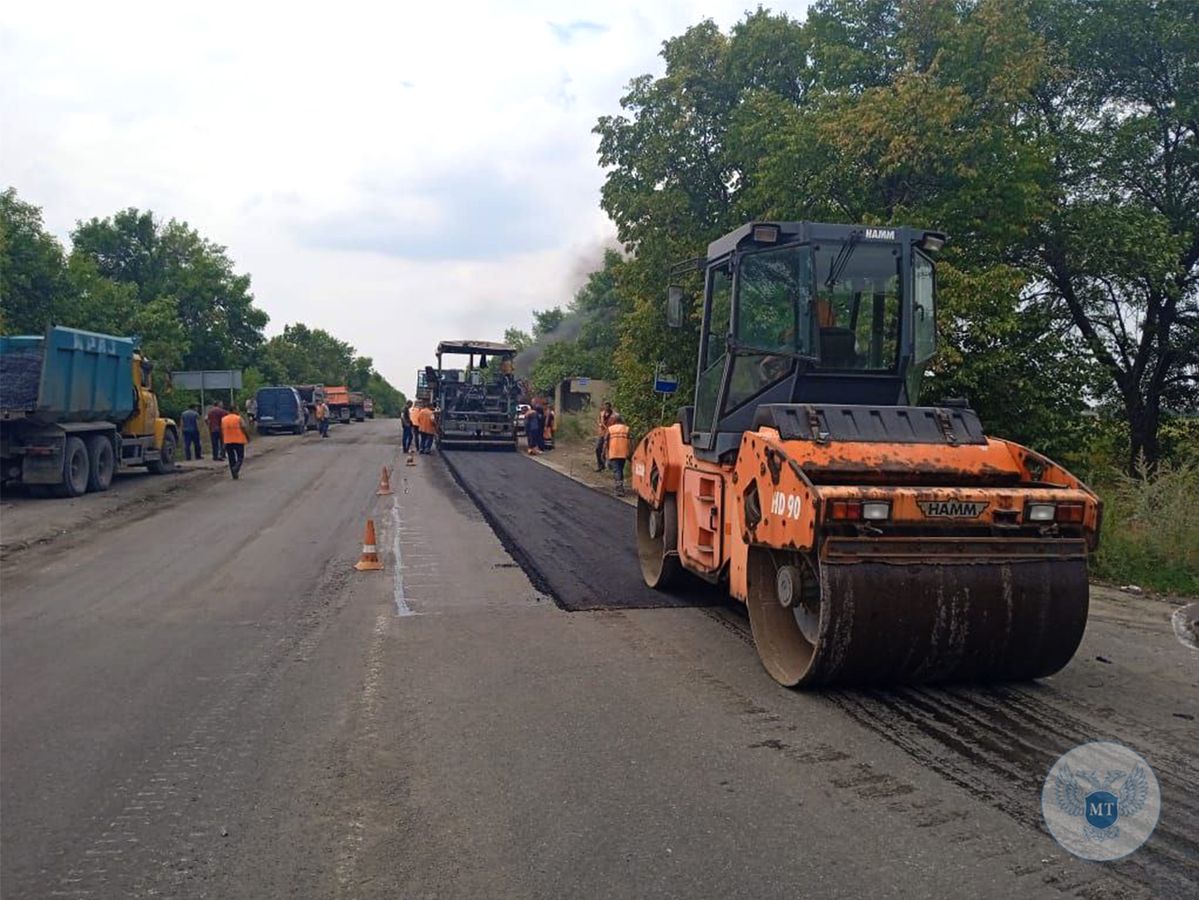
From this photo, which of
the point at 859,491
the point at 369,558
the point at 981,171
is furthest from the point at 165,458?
the point at 859,491

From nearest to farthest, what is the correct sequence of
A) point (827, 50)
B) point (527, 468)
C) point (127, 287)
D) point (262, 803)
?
point (262, 803), point (827, 50), point (527, 468), point (127, 287)

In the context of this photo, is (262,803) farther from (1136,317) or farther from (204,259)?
(204,259)

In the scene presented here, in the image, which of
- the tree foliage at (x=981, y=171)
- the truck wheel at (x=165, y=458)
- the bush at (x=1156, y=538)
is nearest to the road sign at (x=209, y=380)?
the truck wheel at (x=165, y=458)

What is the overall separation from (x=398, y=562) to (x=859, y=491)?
21.4 ft

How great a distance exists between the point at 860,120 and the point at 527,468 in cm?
1215

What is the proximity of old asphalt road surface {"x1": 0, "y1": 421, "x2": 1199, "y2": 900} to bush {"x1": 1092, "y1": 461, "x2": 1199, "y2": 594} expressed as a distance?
5.55 feet

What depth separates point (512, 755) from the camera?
190 inches

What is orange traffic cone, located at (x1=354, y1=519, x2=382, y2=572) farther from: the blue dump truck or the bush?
the blue dump truck

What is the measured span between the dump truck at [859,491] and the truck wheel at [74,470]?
41.9ft

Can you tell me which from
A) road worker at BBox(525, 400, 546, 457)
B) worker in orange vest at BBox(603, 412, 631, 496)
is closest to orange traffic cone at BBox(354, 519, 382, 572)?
worker in orange vest at BBox(603, 412, 631, 496)

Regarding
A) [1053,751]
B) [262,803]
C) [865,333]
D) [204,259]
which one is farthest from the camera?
[204,259]

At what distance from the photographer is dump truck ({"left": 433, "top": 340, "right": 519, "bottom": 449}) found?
29.1 metres

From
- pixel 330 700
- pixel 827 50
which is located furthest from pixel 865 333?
pixel 827 50

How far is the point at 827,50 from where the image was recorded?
1728 cm
